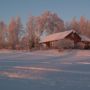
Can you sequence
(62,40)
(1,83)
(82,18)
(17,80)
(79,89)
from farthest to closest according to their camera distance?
(82,18), (62,40), (17,80), (1,83), (79,89)

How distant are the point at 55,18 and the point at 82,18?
11.1 m

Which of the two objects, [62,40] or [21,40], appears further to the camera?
[21,40]

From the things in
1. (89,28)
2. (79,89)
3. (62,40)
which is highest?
(89,28)

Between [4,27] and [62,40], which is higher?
[4,27]

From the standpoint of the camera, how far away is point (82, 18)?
70.6m

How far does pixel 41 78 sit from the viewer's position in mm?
8852

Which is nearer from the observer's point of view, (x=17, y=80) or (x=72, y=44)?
(x=17, y=80)

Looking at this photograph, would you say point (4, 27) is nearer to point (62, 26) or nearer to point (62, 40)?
point (62, 26)

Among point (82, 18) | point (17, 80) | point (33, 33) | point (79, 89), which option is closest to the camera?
point (79, 89)

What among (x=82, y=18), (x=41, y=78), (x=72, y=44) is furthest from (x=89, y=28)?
(x=41, y=78)

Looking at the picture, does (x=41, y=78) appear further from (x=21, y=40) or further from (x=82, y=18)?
(x=82, y=18)

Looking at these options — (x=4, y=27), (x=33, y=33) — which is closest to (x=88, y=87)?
(x=33, y=33)

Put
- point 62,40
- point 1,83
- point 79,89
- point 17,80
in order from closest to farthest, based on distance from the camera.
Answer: point 79,89 → point 1,83 → point 17,80 → point 62,40

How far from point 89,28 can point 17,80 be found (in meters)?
61.6
